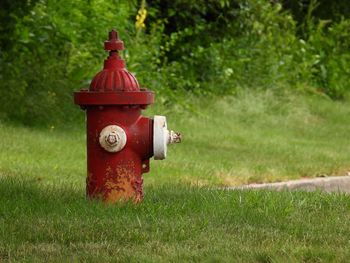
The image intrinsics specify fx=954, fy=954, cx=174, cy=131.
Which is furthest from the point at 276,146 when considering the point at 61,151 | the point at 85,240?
the point at 85,240

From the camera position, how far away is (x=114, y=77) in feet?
21.4

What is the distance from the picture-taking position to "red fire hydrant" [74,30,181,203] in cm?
642

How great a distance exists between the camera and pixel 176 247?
5.33m

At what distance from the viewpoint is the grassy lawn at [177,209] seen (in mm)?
5266

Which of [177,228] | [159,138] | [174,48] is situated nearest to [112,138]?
[159,138]

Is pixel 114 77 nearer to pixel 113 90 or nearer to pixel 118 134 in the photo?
pixel 113 90

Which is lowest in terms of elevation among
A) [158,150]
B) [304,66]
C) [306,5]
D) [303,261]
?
[303,261]

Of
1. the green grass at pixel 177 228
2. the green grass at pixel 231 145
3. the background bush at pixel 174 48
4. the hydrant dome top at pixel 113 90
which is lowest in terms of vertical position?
the green grass at pixel 177 228

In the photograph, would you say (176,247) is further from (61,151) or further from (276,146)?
(276,146)

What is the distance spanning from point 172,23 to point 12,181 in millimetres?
8866

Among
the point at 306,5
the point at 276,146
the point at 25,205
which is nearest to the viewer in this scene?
the point at 25,205

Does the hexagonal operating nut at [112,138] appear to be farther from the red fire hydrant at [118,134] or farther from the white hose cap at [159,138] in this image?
the white hose cap at [159,138]

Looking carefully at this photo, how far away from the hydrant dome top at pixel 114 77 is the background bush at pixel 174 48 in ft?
16.7

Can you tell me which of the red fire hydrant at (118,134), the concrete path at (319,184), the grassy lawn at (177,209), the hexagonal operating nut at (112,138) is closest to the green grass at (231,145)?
the grassy lawn at (177,209)
